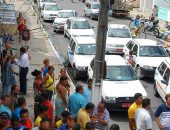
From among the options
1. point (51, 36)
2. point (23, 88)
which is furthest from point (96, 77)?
point (51, 36)

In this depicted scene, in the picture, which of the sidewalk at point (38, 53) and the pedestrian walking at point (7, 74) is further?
the sidewalk at point (38, 53)

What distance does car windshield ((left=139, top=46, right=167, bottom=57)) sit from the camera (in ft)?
66.2

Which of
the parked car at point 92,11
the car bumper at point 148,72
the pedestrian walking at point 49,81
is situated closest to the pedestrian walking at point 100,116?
the pedestrian walking at point 49,81

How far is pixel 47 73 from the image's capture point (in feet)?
44.4

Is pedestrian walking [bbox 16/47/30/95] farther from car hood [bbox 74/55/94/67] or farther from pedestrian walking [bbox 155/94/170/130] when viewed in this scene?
pedestrian walking [bbox 155/94/170/130]

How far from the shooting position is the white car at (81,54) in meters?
19.1

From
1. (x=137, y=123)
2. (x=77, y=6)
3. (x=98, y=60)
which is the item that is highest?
(x=98, y=60)

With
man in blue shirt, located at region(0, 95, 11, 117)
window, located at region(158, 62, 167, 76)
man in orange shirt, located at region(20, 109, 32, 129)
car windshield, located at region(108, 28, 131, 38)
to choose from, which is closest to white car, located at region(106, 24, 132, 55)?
car windshield, located at region(108, 28, 131, 38)

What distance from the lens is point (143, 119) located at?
34.1 ft

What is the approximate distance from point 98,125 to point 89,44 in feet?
33.2

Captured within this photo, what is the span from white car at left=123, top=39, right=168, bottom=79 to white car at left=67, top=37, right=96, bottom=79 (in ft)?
6.31

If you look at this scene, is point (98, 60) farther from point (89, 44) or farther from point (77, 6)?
point (77, 6)

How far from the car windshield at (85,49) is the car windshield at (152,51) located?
2.13m

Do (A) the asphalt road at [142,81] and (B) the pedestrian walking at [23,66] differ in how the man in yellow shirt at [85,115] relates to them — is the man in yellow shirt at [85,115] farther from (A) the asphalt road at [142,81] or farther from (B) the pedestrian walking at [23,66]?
(B) the pedestrian walking at [23,66]
